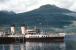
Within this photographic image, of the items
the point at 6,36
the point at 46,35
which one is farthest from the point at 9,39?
the point at 46,35

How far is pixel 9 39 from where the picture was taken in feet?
484

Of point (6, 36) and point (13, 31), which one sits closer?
point (6, 36)

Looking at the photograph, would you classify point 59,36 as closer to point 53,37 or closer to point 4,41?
point 53,37

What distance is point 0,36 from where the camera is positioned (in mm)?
148875

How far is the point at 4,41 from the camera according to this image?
476 ft

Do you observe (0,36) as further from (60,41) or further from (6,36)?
(60,41)

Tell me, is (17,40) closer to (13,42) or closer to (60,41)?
(13,42)

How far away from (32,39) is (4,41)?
918cm

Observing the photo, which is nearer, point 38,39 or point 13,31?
point 38,39

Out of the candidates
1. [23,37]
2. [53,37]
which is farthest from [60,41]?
[23,37]

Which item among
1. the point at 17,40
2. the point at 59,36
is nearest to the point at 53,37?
the point at 59,36

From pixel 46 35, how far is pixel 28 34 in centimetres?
694

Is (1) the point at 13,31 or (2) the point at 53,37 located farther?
(1) the point at 13,31

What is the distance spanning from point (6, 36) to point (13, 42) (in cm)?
567
